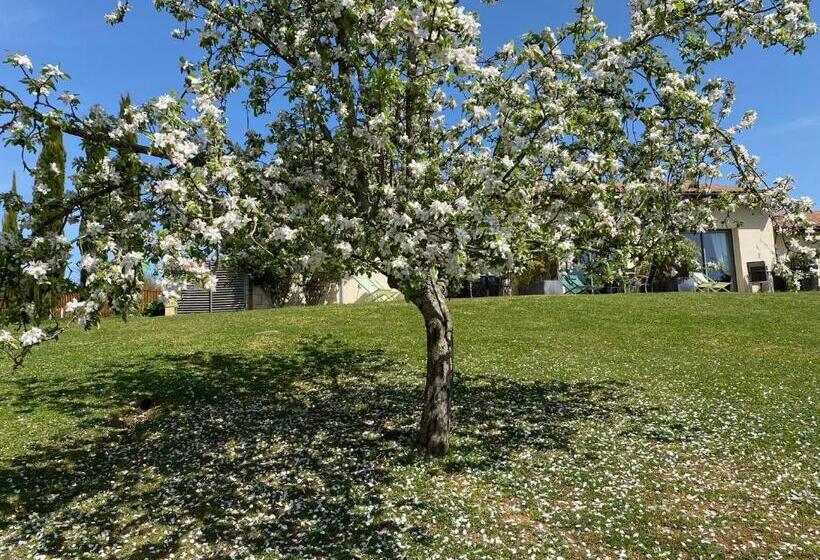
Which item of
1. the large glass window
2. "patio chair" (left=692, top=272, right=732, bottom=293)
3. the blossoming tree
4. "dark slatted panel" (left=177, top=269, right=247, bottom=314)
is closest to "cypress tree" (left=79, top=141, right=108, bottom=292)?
the blossoming tree

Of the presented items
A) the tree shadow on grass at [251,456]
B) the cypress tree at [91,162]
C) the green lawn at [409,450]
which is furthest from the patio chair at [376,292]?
the cypress tree at [91,162]

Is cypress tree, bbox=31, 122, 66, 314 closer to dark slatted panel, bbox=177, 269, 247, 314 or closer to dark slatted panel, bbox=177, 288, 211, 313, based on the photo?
dark slatted panel, bbox=177, 269, 247, 314

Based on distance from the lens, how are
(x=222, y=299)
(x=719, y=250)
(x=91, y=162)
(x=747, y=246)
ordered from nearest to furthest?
1. (x=91, y=162)
2. (x=222, y=299)
3. (x=747, y=246)
4. (x=719, y=250)

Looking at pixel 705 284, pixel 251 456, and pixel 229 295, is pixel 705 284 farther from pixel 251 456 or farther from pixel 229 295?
pixel 251 456

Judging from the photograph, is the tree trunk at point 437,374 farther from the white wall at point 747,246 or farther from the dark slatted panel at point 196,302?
the white wall at point 747,246

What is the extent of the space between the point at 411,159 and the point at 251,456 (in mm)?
5874

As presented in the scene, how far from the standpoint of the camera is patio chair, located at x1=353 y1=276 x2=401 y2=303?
110ft

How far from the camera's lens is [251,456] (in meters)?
10.5

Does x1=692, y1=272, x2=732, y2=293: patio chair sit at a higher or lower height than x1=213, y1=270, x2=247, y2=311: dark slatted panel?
lower

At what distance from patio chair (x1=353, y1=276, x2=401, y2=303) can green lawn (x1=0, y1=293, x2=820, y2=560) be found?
44.3 ft

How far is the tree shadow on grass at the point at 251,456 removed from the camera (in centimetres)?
786

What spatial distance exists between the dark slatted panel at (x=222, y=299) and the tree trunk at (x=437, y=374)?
2619cm

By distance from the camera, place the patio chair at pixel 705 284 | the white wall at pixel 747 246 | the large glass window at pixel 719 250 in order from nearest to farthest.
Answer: the patio chair at pixel 705 284, the white wall at pixel 747 246, the large glass window at pixel 719 250

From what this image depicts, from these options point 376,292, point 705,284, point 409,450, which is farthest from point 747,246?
point 409,450
